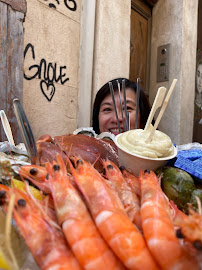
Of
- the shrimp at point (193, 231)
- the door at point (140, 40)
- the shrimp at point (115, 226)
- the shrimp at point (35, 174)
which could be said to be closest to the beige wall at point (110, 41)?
the door at point (140, 40)

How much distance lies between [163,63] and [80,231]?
5925 mm

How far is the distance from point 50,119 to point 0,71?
112 centimetres

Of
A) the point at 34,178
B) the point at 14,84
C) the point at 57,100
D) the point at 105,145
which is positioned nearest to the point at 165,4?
the point at 57,100

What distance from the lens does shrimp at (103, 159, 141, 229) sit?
3.09ft

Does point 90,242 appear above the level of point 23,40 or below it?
below

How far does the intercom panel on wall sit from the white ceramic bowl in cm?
498

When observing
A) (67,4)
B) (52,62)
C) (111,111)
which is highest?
(67,4)

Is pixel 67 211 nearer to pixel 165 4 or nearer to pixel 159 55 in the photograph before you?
pixel 159 55

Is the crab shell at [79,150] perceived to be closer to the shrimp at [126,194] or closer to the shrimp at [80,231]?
the shrimp at [126,194]

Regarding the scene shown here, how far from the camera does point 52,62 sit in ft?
11.9

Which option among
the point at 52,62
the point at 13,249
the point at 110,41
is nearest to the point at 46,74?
the point at 52,62

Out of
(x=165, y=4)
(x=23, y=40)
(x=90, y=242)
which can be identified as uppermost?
(x=165, y=4)

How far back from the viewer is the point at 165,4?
5914 mm

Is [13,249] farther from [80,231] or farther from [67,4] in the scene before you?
[67,4]
